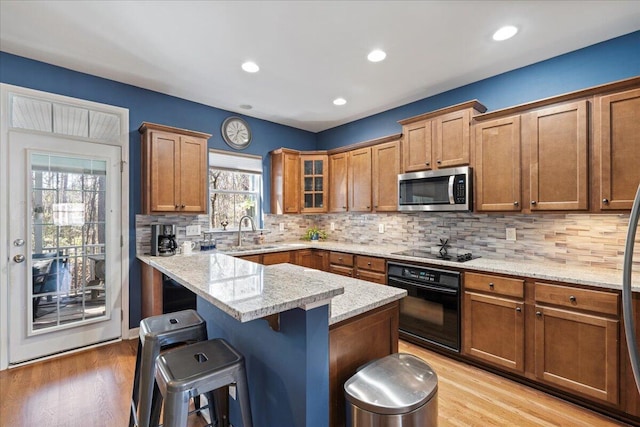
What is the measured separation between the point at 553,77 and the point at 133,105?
427 cm

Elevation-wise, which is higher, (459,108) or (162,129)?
(459,108)

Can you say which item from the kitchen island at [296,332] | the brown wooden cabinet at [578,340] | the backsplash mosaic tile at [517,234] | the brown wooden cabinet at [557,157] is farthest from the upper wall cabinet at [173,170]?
the brown wooden cabinet at [578,340]

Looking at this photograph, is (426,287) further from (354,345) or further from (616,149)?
(616,149)

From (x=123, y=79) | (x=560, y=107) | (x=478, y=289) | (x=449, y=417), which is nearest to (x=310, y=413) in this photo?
(x=449, y=417)

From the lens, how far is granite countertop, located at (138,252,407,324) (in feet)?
3.62

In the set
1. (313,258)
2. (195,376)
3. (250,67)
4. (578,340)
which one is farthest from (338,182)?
(195,376)

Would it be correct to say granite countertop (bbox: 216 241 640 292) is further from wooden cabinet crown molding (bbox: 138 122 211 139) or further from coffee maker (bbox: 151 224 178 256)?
wooden cabinet crown molding (bbox: 138 122 211 139)

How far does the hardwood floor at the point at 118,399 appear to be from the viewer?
1993 millimetres

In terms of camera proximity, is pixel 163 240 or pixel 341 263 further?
pixel 341 263

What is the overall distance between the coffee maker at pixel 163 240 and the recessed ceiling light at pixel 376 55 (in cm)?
278

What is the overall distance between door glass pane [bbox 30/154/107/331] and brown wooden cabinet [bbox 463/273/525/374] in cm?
369

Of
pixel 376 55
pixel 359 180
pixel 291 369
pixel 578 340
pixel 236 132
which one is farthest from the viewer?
pixel 236 132

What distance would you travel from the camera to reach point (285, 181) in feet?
14.6

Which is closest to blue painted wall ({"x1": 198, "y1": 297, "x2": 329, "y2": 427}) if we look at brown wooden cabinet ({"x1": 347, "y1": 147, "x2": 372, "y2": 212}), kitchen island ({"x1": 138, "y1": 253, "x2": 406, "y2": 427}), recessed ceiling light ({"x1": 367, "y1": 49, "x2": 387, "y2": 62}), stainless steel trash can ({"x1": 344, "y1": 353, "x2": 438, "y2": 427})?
kitchen island ({"x1": 138, "y1": 253, "x2": 406, "y2": 427})
